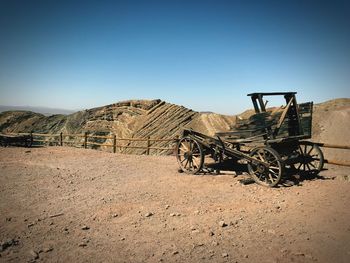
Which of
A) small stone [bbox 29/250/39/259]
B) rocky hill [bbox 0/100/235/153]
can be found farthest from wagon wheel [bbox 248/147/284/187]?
rocky hill [bbox 0/100/235/153]

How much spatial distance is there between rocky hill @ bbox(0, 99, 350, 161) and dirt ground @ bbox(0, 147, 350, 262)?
10323 millimetres

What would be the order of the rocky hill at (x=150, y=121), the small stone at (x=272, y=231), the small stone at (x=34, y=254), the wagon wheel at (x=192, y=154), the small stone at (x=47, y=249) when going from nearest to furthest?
the small stone at (x=34, y=254) → the small stone at (x=47, y=249) → the small stone at (x=272, y=231) → the wagon wheel at (x=192, y=154) → the rocky hill at (x=150, y=121)

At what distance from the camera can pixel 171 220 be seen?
5.10 m

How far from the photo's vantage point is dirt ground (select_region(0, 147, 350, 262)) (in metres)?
3.89

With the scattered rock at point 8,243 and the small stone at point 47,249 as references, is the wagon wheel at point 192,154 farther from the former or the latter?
the scattered rock at point 8,243

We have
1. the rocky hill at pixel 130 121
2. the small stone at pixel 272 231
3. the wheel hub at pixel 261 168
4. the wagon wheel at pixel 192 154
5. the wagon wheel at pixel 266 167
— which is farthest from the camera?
the rocky hill at pixel 130 121

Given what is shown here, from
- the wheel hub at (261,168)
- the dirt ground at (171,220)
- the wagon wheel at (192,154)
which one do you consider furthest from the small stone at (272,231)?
the wagon wheel at (192,154)

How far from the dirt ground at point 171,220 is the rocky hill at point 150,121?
10323mm


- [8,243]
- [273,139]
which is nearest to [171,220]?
[8,243]

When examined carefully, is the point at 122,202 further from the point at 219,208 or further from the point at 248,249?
the point at 248,249

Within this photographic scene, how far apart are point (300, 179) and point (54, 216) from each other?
6.10 metres

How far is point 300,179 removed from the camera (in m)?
7.30

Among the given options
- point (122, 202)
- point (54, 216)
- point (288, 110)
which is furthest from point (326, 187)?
point (54, 216)

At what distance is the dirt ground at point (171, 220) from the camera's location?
12.8 ft
